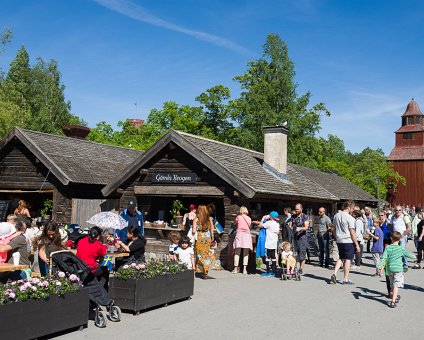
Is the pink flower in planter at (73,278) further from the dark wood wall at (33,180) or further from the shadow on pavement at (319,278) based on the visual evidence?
the dark wood wall at (33,180)

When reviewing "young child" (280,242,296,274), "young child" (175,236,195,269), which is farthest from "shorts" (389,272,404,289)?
"young child" (175,236,195,269)

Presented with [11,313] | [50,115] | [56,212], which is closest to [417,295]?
[11,313]

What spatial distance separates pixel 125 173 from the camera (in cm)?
1741

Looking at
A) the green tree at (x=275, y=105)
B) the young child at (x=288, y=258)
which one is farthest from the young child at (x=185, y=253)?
the green tree at (x=275, y=105)

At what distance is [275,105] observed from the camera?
4169cm

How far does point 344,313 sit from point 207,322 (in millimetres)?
2567

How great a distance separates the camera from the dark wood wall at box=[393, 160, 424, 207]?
62344mm

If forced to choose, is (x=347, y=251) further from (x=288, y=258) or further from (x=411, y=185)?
(x=411, y=185)

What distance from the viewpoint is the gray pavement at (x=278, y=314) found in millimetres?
7715

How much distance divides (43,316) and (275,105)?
36.2 m

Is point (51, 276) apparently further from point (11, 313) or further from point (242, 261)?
point (242, 261)

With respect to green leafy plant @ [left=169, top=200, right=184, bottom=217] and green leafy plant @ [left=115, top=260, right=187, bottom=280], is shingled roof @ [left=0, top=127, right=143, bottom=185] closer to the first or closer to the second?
green leafy plant @ [left=169, top=200, right=184, bottom=217]

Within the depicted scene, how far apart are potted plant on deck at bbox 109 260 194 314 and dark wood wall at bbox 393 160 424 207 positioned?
57.9 meters

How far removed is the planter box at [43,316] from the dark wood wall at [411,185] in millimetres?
60473
